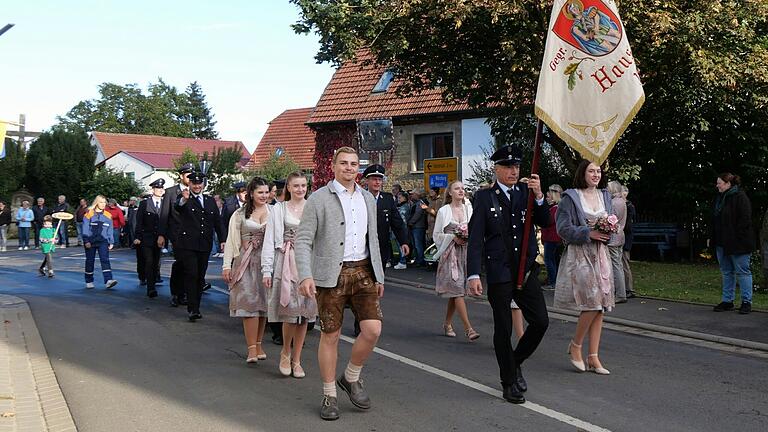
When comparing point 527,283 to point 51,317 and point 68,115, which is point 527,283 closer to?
point 51,317

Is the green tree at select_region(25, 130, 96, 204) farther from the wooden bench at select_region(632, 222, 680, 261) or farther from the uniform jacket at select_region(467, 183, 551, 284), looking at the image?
the uniform jacket at select_region(467, 183, 551, 284)

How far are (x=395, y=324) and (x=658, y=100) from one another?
1048 cm

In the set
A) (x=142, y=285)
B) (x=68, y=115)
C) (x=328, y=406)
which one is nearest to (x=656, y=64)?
(x=142, y=285)

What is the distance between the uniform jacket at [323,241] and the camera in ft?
20.4

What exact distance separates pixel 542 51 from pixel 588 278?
8894 mm

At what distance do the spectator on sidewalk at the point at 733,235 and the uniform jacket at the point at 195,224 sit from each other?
7186mm

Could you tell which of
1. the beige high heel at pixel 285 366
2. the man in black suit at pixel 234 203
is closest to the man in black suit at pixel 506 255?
the beige high heel at pixel 285 366

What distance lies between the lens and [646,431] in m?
5.73

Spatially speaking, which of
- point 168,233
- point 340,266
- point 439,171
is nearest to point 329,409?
point 340,266

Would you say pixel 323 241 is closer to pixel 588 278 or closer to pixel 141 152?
pixel 588 278

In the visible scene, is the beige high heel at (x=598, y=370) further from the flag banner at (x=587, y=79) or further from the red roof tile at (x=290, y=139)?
the red roof tile at (x=290, y=139)

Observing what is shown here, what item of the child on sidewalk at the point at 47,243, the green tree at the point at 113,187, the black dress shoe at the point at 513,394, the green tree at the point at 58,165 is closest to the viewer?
the black dress shoe at the point at 513,394

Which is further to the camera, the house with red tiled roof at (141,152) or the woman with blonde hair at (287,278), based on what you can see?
the house with red tiled roof at (141,152)

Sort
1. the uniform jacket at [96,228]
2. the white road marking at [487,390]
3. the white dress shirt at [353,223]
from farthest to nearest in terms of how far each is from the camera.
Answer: the uniform jacket at [96,228] < the white dress shirt at [353,223] < the white road marking at [487,390]
